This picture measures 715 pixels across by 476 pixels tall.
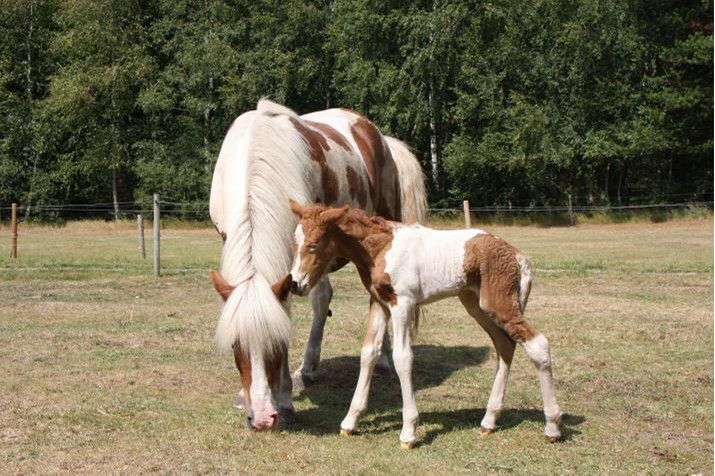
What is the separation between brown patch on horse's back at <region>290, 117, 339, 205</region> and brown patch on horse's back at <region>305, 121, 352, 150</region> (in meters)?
0.34

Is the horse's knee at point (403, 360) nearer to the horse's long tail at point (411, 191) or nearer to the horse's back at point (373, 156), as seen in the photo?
the horse's back at point (373, 156)

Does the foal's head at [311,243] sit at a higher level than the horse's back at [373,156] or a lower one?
lower

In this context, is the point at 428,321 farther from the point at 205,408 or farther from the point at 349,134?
the point at 205,408

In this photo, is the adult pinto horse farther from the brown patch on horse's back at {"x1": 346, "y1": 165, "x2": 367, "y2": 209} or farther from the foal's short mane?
the foal's short mane

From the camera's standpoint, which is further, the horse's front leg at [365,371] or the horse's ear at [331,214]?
the horse's front leg at [365,371]

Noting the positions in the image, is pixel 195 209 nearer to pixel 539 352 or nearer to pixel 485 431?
pixel 485 431

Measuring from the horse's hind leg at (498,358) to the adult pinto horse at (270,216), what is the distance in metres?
1.15

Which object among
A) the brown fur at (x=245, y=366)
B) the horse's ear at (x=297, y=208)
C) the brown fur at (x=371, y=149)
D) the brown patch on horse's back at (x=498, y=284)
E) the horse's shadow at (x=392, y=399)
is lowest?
the horse's shadow at (x=392, y=399)

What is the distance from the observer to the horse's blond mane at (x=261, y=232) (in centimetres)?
503

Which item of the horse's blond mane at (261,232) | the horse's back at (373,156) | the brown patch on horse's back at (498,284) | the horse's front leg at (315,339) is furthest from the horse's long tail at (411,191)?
the brown patch on horse's back at (498,284)

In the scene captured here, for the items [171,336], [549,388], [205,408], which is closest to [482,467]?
[549,388]

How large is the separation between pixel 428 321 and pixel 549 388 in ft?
16.4

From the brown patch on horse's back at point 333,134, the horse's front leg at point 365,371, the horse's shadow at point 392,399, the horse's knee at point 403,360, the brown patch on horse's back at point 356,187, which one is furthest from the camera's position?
the brown patch on horse's back at point 333,134

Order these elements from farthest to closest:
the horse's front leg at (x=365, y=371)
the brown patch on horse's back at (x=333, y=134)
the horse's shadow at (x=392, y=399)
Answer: the brown patch on horse's back at (x=333, y=134)
the horse's shadow at (x=392, y=399)
the horse's front leg at (x=365, y=371)
